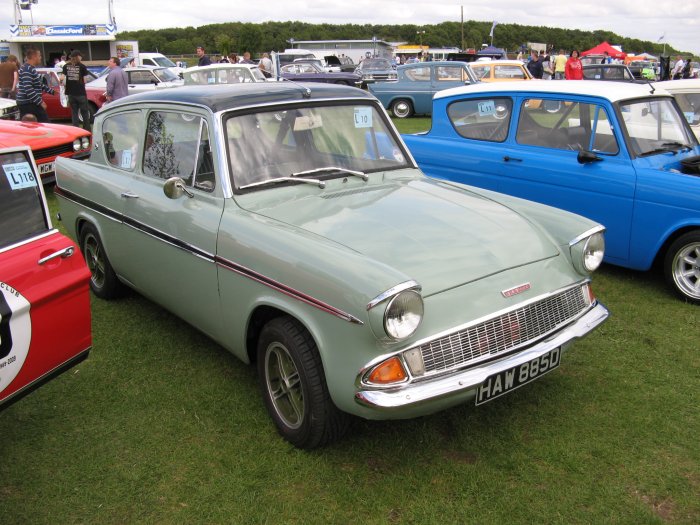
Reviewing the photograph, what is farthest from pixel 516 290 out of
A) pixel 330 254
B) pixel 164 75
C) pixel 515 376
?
pixel 164 75

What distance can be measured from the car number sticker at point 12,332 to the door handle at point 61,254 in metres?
0.22

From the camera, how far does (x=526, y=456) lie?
9.91 feet

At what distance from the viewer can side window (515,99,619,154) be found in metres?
5.20

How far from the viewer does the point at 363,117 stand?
4.14 meters

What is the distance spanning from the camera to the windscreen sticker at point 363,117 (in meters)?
4.10

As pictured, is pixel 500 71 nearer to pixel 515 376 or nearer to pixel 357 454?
pixel 515 376

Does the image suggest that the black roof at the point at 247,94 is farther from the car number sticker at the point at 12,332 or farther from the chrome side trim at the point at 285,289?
the car number sticker at the point at 12,332

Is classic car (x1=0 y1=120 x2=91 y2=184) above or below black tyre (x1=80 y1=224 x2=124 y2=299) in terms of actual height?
above

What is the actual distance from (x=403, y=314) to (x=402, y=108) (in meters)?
15.9

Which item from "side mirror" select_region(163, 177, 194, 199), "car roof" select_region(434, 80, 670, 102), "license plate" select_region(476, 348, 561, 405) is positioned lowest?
"license plate" select_region(476, 348, 561, 405)

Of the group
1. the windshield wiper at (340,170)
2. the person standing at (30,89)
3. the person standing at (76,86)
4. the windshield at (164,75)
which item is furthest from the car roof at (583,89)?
the windshield at (164,75)

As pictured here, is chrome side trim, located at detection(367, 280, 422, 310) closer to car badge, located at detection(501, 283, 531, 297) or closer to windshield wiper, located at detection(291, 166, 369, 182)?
car badge, located at detection(501, 283, 531, 297)

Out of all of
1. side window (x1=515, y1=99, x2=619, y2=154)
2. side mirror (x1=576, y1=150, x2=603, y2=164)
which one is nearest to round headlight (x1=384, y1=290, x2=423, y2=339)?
side mirror (x1=576, y1=150, x2=603, y2=164)

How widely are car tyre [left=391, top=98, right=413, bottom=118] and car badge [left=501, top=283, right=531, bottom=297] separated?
50.5ft
